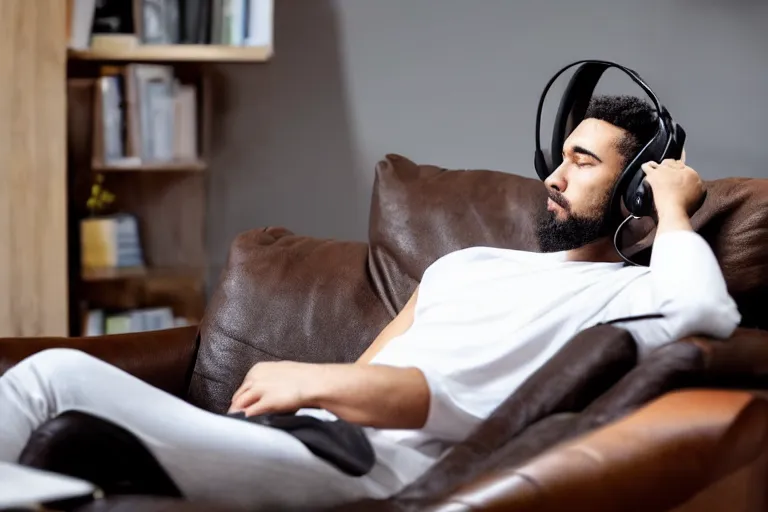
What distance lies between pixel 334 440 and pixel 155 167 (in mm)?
1710

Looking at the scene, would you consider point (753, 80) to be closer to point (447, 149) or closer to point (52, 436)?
point (447, 149)

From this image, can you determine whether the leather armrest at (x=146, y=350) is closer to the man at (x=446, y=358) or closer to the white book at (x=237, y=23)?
the man at (x=446, y=358)

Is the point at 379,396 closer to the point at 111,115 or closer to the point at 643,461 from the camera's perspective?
the point at 643,461

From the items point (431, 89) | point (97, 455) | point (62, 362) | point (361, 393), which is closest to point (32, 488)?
point (97, 455)

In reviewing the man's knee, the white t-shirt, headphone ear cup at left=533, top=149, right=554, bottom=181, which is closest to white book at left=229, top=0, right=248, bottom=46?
headphone ear cup at left=533, top=149, right=554, bottom=181

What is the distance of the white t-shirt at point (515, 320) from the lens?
1355mm

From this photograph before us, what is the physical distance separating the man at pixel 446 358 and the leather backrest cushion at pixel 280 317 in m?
0.17

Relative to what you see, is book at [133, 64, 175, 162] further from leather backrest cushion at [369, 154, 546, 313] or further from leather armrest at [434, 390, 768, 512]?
leather armrest at [434, 390, 768, 512]

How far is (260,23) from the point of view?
2775 mm

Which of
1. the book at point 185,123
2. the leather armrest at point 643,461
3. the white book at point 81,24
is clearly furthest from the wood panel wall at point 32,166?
the leather armrest at point 643,461

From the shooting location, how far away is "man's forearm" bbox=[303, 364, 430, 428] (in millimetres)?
1371

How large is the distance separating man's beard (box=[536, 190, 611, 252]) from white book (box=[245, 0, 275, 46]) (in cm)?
132

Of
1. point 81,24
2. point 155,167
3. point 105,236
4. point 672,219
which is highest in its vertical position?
point 81,24

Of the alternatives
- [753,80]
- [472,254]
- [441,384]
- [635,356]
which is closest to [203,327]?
[472,254]
